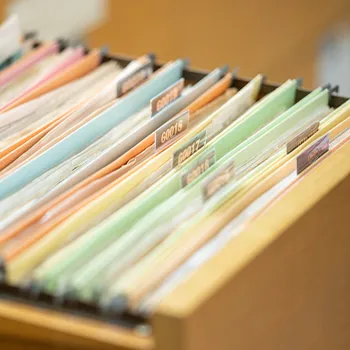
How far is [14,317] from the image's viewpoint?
810 millimetres

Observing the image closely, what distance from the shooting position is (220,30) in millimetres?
2836

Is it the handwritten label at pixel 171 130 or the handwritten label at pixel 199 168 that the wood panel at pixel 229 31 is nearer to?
the handwritten label at pixel 171 130

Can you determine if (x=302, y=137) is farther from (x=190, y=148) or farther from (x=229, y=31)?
(x=229, y=31)

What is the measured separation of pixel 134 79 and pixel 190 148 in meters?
0.25

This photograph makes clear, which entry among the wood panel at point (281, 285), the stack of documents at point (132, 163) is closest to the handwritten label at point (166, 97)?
the stack of documents at point (132, 163)

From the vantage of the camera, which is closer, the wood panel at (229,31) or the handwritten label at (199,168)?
the handwritten label at (199,168)

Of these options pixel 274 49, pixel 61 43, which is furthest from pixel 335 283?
pixel 274 49

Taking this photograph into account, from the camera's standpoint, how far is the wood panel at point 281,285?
0.76 metres

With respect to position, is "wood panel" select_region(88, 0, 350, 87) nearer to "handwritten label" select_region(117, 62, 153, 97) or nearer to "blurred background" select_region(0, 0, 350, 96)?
"blurred background" select_region(0, 0, 350, 96)

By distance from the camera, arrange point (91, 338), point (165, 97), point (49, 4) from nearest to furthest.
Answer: point (91, 338) < point (165, 97) < point (49, 4)

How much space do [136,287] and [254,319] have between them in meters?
0.12

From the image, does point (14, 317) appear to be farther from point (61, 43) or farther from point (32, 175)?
point (61, 43)

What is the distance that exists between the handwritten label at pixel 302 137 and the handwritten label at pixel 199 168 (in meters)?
0.09

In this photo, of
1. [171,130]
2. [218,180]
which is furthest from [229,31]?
[218,180]
